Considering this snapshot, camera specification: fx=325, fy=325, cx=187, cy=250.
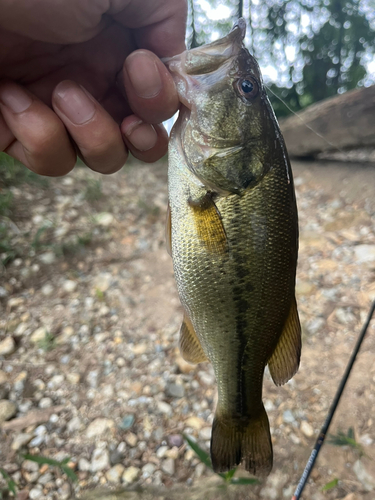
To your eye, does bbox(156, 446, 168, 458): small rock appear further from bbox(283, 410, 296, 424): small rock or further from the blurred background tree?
the blurred background tree

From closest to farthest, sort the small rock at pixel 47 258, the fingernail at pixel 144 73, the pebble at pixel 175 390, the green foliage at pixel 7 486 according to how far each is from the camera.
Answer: the fingernail at pixel 144 73 → the green foliage at pixel 7 486 → the pebble at pixel 175 390 → the small rock at pixel 47 258

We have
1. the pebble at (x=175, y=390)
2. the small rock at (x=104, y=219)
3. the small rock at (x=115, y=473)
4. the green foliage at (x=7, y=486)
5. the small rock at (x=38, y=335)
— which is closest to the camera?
the green foliage at (x=7, y=486)

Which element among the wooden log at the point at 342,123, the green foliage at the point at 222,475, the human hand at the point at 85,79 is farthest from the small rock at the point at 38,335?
the wooden log at the point at 342,123

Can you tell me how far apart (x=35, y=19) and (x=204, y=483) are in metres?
2.24

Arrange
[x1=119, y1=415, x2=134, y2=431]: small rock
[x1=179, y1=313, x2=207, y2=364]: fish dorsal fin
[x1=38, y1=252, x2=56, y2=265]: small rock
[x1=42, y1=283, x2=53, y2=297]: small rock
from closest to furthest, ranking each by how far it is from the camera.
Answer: [x1=179, y1=313, x2=207, y2=364]: fish dorsal fin, [x1=119, y1=415, x2=134, y2=431]: small rock, [x1=42, y1=283, x2=53, y2=297]: small rock, [x1=38, y1=252, x2=56, y2=265]: small rock

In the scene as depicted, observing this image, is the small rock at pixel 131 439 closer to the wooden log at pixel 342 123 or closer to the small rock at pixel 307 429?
the small rock at pixel 307 429

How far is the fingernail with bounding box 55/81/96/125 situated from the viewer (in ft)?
4.03

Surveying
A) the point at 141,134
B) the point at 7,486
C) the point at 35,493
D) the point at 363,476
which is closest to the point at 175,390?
the point at 35,493

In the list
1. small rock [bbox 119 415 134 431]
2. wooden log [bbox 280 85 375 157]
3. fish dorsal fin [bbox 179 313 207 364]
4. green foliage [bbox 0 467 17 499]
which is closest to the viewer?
fish dorsal fin [bbox 179 313 207 364]

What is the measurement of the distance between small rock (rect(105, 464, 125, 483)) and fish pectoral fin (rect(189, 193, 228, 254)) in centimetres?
144

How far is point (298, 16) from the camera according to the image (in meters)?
5.69

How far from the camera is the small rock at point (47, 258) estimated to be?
3.02 m

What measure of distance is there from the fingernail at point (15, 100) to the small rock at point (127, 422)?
5.85ft

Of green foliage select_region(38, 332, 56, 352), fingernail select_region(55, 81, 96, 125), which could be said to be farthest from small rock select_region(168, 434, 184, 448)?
fingernail select_region(55, 81, 96, 125)
